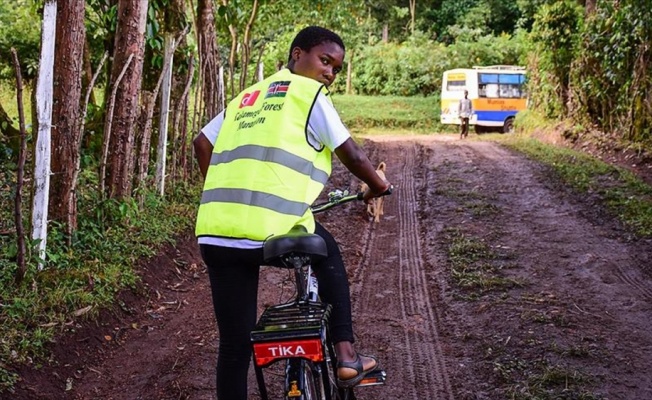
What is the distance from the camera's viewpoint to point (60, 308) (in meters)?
5.29

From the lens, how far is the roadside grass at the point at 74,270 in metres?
4.82

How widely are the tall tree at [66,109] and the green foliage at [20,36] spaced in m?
3.98

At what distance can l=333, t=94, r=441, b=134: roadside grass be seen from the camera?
92.8 ft

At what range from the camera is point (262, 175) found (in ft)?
9.46

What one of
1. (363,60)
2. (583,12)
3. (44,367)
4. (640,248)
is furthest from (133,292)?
(363,60)

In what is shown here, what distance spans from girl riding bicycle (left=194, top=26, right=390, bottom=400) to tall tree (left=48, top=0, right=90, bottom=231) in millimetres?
3222

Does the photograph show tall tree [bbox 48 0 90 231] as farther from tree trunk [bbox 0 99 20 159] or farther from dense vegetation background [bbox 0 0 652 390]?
tree trunk [bbox 0 99 20 159]

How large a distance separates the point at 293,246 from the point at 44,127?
3359 millimetres

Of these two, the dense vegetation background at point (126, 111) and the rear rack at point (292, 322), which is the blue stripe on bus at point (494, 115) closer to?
the dense vegetation background at point (126, 111)

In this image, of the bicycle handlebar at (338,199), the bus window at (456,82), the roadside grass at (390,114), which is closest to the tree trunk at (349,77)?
the roadside grass at (390,114)

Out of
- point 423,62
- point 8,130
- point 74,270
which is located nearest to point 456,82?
point 423,62

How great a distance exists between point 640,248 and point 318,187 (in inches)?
222

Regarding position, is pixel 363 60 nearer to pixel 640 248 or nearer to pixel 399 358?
pixel 640 248

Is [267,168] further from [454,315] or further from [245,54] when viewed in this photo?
[245,54]
